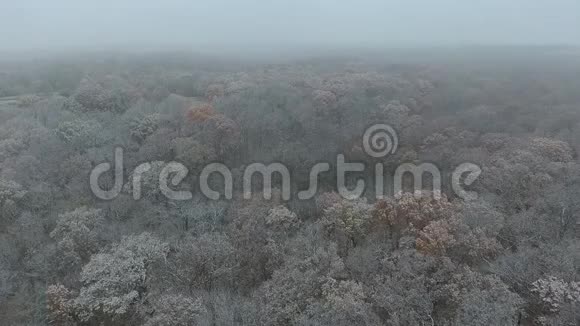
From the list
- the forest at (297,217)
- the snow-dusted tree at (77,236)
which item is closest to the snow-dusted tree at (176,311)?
the forest at (297,217)

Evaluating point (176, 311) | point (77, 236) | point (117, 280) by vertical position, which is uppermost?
point (77, 236)

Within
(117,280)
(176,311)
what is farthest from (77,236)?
(176,311)

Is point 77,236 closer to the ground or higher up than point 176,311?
higher up

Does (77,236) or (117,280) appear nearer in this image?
(117,280)

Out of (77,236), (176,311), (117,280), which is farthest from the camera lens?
(77,236)

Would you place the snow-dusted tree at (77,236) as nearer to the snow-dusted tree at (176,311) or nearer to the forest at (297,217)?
the forest at (297,217)

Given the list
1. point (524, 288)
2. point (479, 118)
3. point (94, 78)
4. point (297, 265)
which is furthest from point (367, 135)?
point (94, 78)

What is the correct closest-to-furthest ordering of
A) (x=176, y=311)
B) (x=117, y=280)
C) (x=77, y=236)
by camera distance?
(x=176, y=311) < (x=117, y=280) < (x=77, y=236)

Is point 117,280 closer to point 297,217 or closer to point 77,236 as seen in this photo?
point 77,236

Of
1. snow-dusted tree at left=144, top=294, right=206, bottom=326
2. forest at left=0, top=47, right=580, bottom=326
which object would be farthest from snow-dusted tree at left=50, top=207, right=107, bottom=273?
snow-dusted tree at left=144, top=294, right=206, bottom=326

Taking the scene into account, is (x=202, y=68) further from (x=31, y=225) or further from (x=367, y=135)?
(x=31, y=225)
